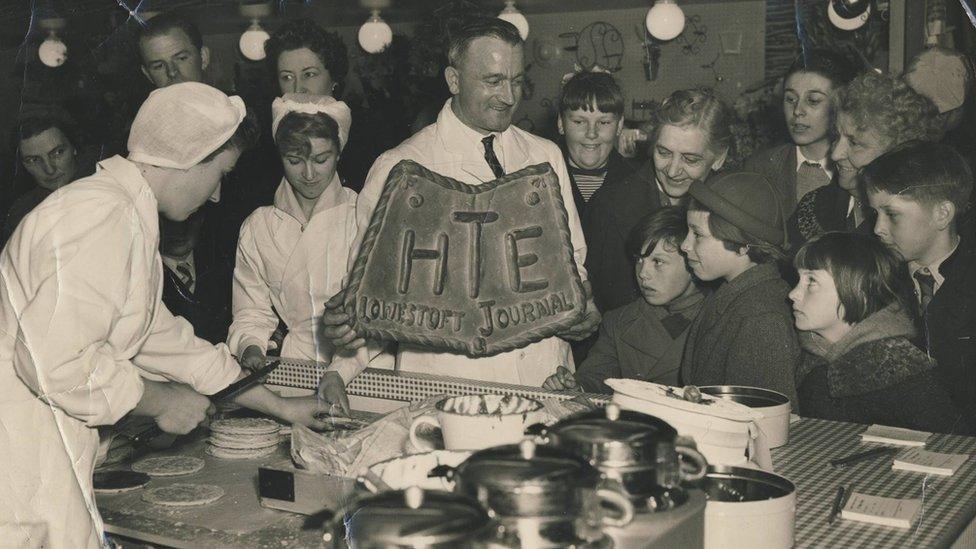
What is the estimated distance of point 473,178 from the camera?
297cm

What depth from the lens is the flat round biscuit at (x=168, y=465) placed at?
1866 millimetres

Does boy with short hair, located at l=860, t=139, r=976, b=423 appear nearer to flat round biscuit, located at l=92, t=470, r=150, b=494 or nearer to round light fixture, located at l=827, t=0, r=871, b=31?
flat round biscuit, located at l=92, t=470, r=150, b=494

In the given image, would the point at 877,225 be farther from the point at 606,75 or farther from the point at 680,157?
the point at 606,75

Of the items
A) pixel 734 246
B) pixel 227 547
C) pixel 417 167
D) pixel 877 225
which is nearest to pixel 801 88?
pixel 877 225

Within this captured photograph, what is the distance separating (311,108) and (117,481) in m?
1.76

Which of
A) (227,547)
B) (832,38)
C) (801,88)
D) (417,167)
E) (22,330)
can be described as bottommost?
(227,547)

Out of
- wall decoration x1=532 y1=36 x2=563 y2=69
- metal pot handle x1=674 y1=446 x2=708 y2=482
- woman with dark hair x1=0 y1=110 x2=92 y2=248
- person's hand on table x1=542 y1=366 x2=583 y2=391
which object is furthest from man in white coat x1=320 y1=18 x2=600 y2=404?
wall decoration x1=532 y1=36 x2=563 y2=69

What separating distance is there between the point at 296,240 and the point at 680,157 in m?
1.36

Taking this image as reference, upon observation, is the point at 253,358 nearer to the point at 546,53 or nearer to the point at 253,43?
the point at 253,43

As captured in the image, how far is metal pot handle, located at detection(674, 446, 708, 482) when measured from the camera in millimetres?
1316

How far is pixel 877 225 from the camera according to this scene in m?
2.85

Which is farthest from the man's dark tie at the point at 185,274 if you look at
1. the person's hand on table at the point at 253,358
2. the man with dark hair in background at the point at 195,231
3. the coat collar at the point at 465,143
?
the coat collar at the point at 465,143

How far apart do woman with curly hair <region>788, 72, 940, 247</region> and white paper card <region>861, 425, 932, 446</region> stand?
1123 millimetres

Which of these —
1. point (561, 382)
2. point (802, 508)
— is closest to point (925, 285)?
point (561, 382)
